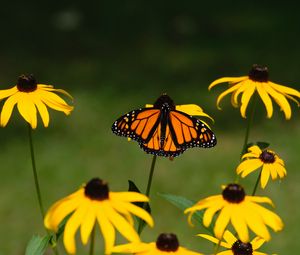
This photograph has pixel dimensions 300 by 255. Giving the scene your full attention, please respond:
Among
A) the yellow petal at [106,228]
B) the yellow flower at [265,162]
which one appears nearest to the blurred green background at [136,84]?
the yellow flower at [265,162]

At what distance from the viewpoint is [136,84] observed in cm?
639

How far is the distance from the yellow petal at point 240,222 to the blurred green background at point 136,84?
2955 mm

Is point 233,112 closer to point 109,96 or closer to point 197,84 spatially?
point 197,84

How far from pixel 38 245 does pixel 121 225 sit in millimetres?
415

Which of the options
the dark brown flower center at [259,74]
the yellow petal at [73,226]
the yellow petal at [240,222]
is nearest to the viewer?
the yellow petal at [73,226]

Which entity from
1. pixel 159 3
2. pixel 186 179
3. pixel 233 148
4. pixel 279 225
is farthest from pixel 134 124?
pixel 159 3

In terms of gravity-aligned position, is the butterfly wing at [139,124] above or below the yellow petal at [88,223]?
above

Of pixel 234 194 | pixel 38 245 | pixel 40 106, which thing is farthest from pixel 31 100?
pixel 234 194

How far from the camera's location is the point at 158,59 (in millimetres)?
7004

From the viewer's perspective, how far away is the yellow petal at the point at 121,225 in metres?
1.34

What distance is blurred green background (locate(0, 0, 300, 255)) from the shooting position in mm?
4867

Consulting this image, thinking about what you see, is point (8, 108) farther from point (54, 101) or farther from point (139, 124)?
point (139, 124)

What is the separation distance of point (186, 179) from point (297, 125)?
1.24m

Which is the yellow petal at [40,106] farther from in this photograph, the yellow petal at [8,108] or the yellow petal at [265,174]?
the yellow petal at [265,174]
